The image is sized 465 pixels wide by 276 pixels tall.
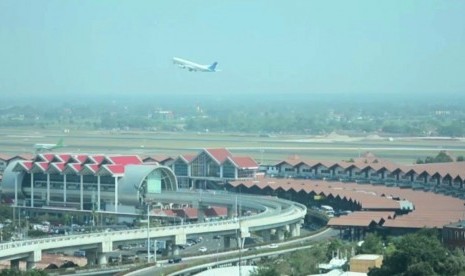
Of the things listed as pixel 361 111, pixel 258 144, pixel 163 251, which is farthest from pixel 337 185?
pixel 361 111

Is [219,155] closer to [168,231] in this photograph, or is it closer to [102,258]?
[168,231]

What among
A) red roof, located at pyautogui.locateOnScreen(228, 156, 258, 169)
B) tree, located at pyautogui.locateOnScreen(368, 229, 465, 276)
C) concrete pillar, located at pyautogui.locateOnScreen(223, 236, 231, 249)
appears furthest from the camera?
red roof, located at pyautogui.locateOnScreen(228, 156, 258, 169)

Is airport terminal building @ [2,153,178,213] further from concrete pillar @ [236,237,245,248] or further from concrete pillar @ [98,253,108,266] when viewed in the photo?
concrete pillar @ [98,253,108,266]

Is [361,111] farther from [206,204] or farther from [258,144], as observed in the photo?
[206,204]

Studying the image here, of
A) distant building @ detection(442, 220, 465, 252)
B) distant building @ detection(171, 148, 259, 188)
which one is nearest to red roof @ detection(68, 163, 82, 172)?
distant building @ detection(171, 148, 259, 188)

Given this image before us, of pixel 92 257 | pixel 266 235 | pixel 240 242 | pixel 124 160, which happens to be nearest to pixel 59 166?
pixel 124 160
